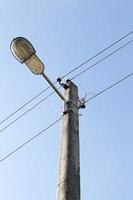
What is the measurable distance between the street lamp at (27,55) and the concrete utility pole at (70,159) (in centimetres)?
48

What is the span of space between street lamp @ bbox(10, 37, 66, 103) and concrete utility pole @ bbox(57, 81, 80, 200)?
0.48 meters

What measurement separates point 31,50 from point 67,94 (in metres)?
0.70

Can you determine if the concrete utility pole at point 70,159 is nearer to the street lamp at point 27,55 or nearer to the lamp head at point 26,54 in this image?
the street lamp at point 27,55

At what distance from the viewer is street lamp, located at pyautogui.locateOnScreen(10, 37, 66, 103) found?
5578 millimetres

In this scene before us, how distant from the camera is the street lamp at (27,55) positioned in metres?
5.58

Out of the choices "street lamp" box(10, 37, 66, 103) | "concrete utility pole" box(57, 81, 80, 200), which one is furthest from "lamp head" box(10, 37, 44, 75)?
"concrete utility pole" box(57, 81, 80, 200)

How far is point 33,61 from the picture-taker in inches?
223

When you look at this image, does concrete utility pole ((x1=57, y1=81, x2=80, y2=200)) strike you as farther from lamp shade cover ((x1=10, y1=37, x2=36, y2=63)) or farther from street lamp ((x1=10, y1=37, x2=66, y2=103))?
lamp shade cover ((x1=10, y1=37, x2=36, y2=63))

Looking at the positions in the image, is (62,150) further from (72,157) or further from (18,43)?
(18,43)

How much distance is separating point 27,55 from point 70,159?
1.66 m

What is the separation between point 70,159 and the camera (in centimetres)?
453

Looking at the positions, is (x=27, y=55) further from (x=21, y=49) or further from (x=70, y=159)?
(x=70, y=159)

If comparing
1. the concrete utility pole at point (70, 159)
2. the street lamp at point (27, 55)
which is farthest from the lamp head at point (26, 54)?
the concrete utility pole at point (70, 159)

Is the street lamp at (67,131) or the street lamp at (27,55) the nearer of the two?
the street lamp at (67,131)
